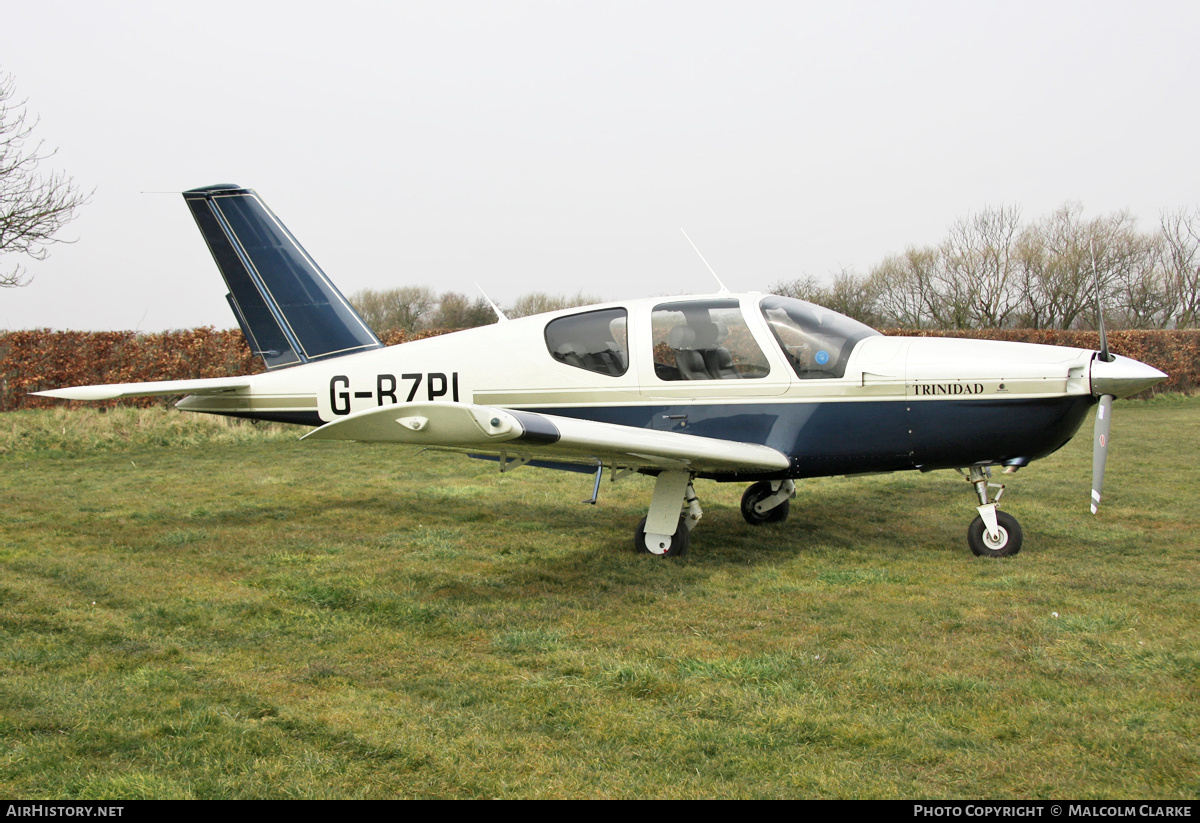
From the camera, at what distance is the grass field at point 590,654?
310 centimetres

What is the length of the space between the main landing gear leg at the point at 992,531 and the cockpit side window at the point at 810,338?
131 centimetres

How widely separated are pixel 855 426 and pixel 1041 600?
1769 millimetres

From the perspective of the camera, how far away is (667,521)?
6605 mm

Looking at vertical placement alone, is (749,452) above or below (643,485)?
above

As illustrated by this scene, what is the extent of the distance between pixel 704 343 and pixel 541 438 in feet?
6.86

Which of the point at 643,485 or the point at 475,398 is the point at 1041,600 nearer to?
the point at 475,398

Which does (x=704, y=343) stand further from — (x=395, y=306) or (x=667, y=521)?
(x=395, y=306)

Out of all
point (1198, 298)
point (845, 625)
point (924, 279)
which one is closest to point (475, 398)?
point (845, 625)

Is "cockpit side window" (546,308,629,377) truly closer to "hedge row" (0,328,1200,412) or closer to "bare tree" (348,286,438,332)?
"hedge row" (0,328,1200,412)

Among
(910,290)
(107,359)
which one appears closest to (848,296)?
(910,290)

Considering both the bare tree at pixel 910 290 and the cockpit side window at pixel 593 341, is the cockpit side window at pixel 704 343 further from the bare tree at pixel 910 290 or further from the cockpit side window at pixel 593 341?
the bare tree at pixel 910 290

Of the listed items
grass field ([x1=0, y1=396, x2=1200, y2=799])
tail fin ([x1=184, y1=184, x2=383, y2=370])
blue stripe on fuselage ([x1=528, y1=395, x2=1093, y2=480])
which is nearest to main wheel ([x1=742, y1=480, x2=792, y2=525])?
grass field ([x1=0, y1=396, x2=1200, y2=799])

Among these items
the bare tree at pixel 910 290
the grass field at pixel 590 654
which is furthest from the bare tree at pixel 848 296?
the grass field at pixel 590 654
